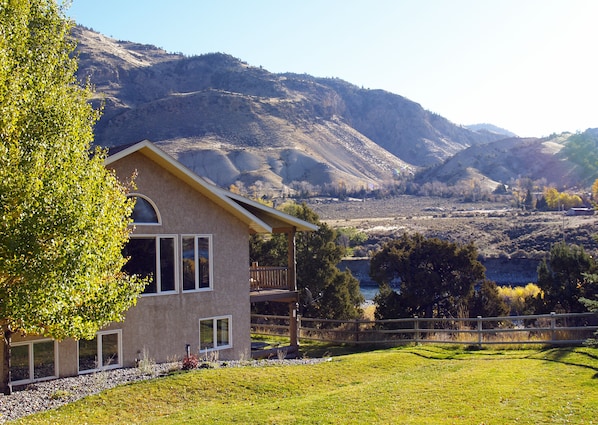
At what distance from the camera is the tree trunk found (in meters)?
13.8

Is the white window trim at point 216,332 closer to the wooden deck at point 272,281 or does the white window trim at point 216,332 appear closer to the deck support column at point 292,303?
the wooden deck at point 272,281

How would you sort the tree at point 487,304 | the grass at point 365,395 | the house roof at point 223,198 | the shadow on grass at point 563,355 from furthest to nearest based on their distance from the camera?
1. the tree at point 487,304
2. the house roof at point 223,198
3. the shadow on grass at point 563,355
4. the grass at point 365,395

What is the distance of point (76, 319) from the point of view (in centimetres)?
1110

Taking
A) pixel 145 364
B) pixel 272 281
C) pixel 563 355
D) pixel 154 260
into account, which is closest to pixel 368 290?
pixel 272 281

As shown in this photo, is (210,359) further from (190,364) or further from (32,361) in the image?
(32,361)

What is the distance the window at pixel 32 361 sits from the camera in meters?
15.8

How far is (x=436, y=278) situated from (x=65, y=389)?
17.4m

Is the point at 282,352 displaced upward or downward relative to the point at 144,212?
downward

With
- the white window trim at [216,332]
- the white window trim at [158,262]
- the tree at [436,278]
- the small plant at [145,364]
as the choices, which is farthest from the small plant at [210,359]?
the tree at [436,278]

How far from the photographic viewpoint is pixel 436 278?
2759 cm

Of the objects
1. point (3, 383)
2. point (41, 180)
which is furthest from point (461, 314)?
point (41, 180)

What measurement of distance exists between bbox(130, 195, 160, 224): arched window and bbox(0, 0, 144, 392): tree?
5318 mm

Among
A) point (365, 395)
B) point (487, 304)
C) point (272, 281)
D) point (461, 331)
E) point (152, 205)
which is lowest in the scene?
point (365, 395)

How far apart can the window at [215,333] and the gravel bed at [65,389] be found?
2.95 m
